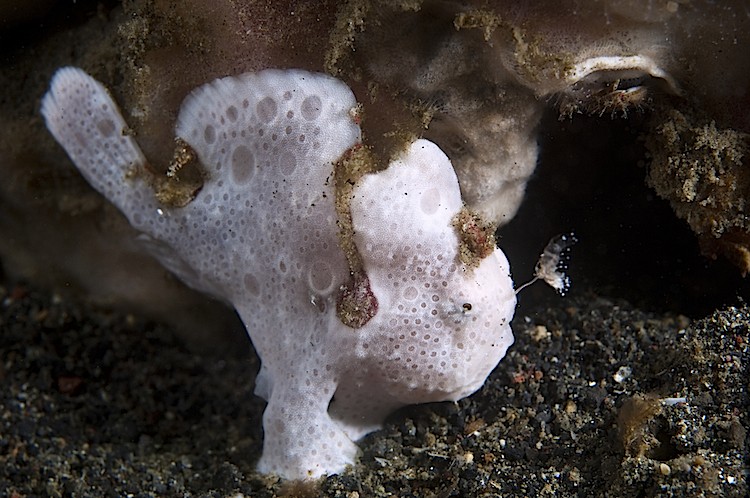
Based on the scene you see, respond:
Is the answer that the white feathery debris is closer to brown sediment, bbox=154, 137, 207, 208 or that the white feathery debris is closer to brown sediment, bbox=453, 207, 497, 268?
brown sediment, bbox=453, 207, 497, 268

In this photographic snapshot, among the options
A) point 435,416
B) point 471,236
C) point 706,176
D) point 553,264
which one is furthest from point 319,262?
point 706,176

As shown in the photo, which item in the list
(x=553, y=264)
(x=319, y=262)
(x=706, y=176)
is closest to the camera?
(x=706, y=176)

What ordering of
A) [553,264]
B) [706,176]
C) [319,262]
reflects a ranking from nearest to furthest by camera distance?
[706,176], [319,262], [553,264]

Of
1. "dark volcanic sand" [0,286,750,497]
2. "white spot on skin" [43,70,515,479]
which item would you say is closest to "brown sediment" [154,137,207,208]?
"white spot on skin" [43,70,515,479]

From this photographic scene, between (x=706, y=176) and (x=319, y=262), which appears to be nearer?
(x=706, y=176)

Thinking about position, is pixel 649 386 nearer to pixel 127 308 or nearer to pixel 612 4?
pixel 612 4

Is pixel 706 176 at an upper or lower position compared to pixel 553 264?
upper

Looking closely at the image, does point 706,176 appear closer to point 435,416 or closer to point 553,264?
point 553,264

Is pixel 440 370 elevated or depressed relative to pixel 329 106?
depressed

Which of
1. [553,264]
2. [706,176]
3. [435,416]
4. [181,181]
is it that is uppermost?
[181,181]

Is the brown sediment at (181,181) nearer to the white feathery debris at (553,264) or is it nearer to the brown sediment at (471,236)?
the brown sediment at (471,236)

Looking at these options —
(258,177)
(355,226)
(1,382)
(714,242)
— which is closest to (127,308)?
(1,382)
